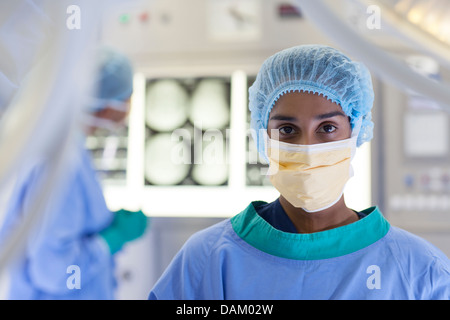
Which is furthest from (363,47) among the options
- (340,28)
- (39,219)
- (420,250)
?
(39,219)

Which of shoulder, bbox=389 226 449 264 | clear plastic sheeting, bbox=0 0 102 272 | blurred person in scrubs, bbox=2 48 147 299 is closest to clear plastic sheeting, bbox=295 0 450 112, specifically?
shoulder, bbox=389 226 449 264

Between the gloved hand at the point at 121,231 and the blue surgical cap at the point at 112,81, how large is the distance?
0.33m

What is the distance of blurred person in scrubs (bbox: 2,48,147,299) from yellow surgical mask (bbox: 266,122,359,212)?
19.2 inches

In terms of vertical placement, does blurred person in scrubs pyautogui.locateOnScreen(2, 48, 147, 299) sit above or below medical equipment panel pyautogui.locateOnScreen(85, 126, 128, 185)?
below

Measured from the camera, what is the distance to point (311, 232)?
84cm

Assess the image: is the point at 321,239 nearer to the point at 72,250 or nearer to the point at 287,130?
the point at 287,130

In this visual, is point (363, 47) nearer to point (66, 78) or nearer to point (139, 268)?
point (66, 78)

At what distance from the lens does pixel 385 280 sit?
2.51 ft

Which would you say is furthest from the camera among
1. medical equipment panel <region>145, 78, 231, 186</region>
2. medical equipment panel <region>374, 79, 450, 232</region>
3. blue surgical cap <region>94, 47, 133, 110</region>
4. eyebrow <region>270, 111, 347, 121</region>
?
medical equipment panel <region>145, 78, 231, 186</region>

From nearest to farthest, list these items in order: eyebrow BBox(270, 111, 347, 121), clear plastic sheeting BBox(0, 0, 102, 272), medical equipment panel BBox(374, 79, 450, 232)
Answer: clear plastic sheeting BBox(0, 0, 102, 272), eyebrow BBox(270, 111, 347, 121), medical equipment panel BBox(374, 79, 450, 232)

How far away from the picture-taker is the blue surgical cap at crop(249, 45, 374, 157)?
792mm

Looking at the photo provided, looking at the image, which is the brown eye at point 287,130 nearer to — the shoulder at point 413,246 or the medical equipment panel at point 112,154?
the shoulder at point 413,246

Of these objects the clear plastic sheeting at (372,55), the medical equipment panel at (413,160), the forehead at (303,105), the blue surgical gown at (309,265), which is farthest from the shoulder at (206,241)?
the medical equipment panel at (413,160)

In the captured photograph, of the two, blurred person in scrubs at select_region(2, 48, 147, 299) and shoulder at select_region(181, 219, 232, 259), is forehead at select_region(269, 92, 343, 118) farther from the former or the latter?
blurred person in scrubs at select_region(2, 48, 147, 299)
